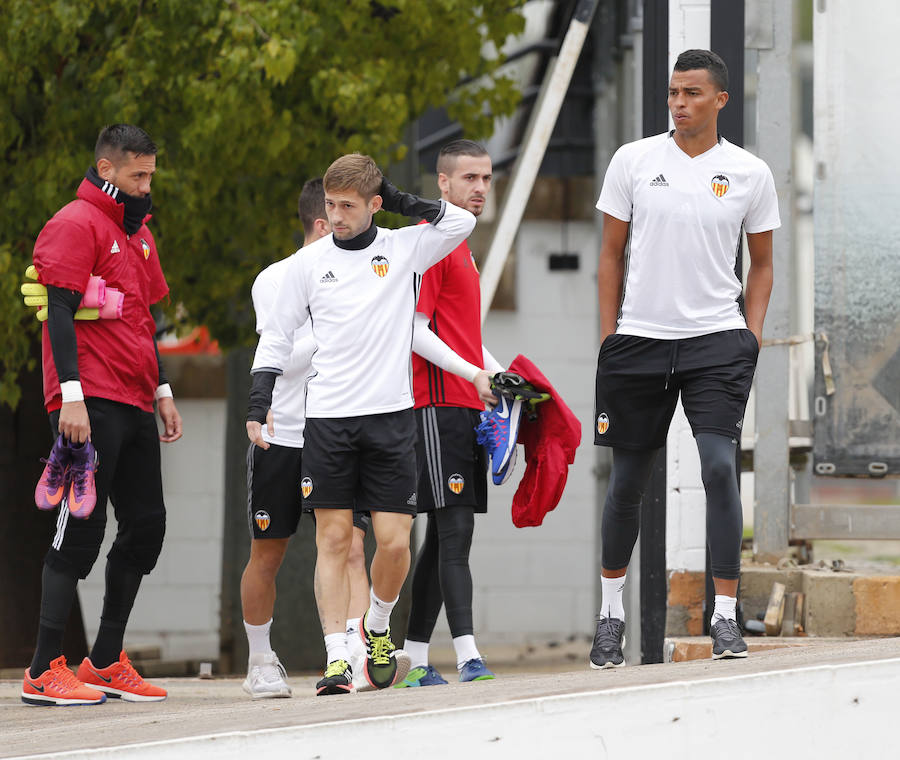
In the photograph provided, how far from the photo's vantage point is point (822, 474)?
6.67 m

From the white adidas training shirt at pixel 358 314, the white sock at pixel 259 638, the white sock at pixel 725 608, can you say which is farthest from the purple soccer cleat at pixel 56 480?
the white sock at pixel 725 608

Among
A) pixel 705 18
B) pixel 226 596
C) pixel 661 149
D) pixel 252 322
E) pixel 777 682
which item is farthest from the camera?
pixel 226 596

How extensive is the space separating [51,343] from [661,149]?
2227 millimetres

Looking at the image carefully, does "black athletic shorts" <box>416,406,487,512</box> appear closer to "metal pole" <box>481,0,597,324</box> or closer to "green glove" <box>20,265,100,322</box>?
"green glove" <box>20,265,100,322</box>

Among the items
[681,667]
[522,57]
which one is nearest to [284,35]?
[681,667]

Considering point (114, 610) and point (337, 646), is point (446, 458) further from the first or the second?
point (114, 610)

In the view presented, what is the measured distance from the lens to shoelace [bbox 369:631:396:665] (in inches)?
193

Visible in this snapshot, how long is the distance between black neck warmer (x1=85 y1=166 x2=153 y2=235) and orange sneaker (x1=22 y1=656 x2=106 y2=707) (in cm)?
160

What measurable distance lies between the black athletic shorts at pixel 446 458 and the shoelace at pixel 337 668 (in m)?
0.64

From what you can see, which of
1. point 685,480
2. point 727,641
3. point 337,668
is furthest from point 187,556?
point 727,641

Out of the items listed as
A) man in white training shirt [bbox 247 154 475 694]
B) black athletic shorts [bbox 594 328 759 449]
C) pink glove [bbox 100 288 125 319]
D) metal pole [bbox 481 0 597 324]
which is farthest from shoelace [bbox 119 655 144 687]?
metal pole [bbox 481 0 597 324]

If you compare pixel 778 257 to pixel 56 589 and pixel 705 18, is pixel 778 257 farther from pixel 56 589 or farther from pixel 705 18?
pixel 56 589

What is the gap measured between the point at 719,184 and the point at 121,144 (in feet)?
7.01

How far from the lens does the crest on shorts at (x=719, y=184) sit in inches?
188
